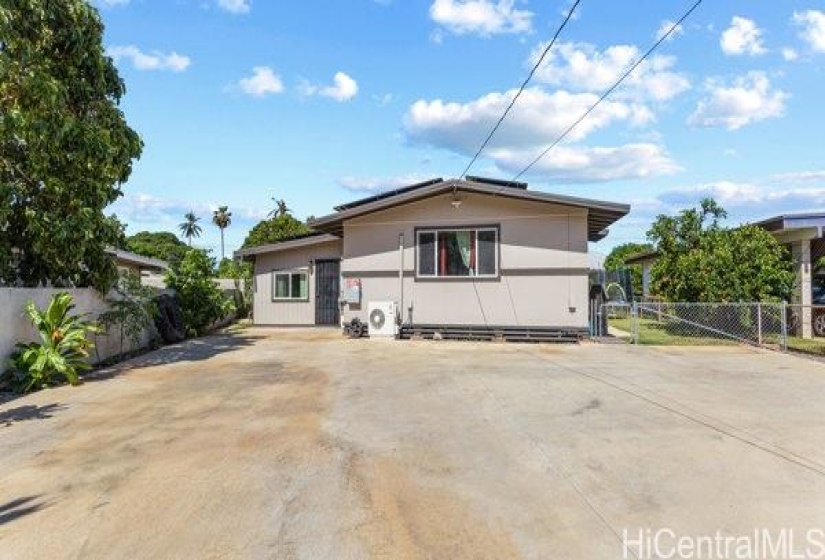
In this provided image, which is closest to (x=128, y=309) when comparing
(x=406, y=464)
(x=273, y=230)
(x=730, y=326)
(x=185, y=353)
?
(x=185, y=353)

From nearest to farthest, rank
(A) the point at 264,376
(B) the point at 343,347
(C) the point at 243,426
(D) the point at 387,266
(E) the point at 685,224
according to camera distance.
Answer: (C) the point at 243,426 < (A) the point at 264,376 < (B) the point at 343,347 < (D) the point at 387,266 < (E) the point at 685,224

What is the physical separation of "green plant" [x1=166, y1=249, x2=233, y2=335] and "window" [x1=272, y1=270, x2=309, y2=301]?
2.69m

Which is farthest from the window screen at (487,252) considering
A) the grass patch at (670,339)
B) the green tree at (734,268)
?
the green tree at (734,268)

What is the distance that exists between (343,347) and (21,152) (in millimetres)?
7182

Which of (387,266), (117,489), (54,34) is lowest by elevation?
(117,489)

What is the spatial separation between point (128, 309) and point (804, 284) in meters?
16.7

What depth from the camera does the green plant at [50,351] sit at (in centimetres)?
866

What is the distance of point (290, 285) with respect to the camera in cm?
2003

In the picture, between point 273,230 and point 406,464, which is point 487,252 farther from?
point 273,230

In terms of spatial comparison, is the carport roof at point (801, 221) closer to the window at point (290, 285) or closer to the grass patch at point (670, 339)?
the grass patch at point (670, 339)

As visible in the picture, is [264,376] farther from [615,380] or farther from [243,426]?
[615,380]

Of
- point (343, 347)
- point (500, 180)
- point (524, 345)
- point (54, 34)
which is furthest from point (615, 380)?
point (54, 34)

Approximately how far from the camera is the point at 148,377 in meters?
9.59

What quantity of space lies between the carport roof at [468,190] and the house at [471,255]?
3cm
